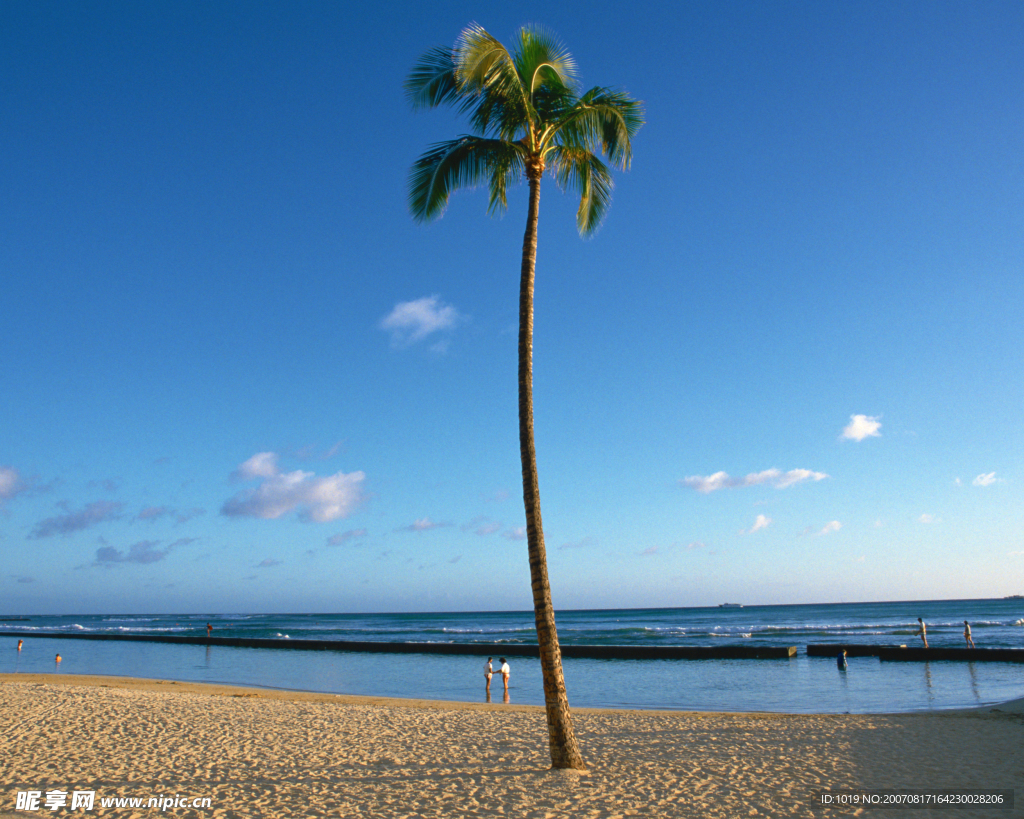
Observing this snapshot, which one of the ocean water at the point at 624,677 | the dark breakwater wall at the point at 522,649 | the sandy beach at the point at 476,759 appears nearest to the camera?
the sandy beach at the point at 476,759

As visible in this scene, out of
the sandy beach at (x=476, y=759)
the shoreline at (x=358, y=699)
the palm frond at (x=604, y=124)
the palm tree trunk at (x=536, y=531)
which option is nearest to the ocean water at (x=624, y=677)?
the shoreline at (x=358, y=699)

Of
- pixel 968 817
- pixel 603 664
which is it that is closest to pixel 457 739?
pixel 968 817

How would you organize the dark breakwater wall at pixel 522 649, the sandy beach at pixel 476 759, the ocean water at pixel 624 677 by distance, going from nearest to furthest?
the sandy beach at pixel 476 759 → the ocean water at pixel 624 677 → the dark breakwater wall at pixel 522 649

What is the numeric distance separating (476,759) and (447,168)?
8864 mm

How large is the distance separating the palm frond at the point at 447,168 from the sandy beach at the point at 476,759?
25.6ft

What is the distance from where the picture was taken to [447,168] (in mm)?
9516

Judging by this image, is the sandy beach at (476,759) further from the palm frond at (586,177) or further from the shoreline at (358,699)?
the palm frond at (586,177)

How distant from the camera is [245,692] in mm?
20234

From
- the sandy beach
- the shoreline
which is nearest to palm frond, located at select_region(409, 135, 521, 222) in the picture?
the sandy beach

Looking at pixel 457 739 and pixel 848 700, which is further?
pixel 848 700

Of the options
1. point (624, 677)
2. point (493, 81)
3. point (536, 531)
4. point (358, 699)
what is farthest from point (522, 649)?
point (493, 81)

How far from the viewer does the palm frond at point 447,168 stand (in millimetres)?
9508

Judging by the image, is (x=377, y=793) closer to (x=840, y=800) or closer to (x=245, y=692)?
(x=840, y=800)

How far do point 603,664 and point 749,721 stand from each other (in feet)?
52.7
